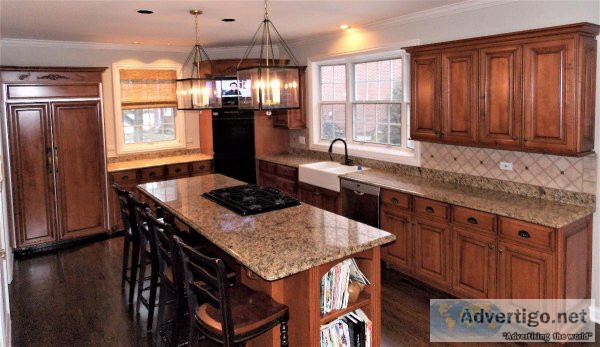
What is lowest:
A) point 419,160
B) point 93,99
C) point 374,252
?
point 374,252

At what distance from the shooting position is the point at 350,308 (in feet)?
8.89

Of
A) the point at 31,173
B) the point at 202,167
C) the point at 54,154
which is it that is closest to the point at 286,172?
the point at 202,167

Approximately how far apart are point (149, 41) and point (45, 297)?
3.38m

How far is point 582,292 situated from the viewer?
11.3 ft

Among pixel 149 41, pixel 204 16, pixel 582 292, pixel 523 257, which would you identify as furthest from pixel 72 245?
pixel 582 292

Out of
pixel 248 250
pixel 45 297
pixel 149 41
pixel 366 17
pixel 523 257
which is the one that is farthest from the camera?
pixel 149 41

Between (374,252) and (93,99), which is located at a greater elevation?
(93,99)

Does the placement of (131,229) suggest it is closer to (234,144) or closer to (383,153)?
(383,153)

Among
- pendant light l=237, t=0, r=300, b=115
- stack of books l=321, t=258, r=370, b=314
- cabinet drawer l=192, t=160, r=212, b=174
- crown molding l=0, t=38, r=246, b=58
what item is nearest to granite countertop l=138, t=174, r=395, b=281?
stack of books l=321, t=258, r=370, b=314

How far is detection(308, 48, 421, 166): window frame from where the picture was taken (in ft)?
16.4

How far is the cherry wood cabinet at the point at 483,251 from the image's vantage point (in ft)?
10.5

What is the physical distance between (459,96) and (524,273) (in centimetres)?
152

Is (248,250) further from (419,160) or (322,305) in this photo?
(419,160)

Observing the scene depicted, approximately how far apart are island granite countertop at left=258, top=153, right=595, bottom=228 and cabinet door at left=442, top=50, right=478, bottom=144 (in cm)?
47
